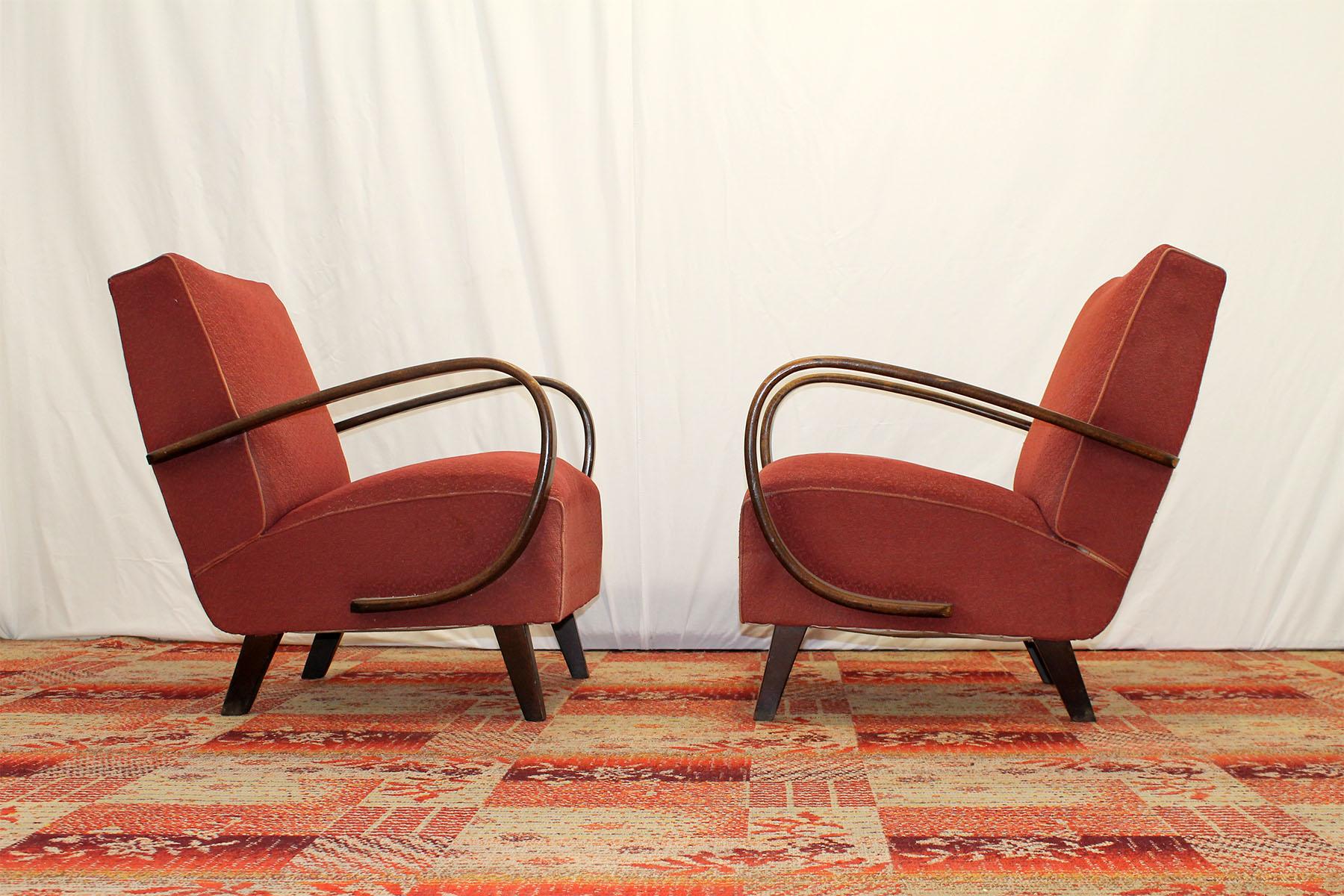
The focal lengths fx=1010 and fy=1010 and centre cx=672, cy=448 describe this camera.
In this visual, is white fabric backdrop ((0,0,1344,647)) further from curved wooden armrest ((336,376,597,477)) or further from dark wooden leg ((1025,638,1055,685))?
dark wooden leg ((1025,638,1055,685))

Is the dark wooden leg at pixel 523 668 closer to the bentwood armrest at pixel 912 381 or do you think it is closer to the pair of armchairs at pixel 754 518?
the pair of armchairs at pixel 754 518

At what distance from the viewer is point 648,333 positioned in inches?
112

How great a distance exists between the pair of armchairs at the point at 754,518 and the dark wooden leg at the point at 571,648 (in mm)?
425

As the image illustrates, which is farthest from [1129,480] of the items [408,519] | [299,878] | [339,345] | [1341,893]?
[339,345]

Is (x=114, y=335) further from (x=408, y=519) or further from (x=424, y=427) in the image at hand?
(x=408, y=519)

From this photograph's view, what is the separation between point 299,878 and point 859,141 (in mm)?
2365

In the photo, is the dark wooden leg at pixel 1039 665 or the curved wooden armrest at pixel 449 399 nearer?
the dark wooden leg at pixel 1039 665

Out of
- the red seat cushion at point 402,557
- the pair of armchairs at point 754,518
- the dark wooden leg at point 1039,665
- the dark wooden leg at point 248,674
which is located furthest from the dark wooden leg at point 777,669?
the dark wooden leg at point 248,674

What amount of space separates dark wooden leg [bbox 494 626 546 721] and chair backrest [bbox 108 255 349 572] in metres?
0.49

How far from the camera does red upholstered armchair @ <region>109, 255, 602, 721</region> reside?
1.81 meters

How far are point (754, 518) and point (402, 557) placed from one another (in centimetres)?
64

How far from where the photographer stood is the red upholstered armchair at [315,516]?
181 centimetres

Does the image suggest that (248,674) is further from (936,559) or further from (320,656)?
(936,559)

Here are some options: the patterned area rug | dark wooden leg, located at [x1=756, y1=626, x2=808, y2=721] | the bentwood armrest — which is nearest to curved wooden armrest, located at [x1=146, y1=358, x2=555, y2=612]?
the patterned area rug
